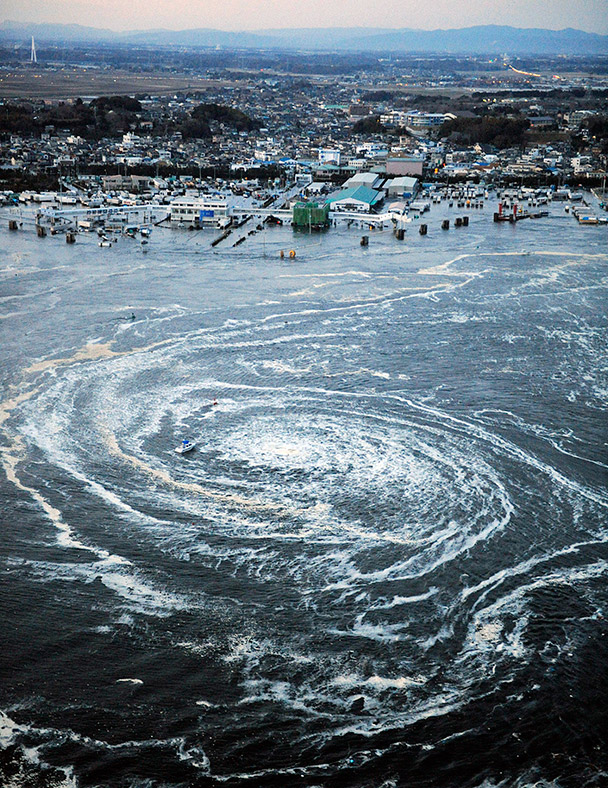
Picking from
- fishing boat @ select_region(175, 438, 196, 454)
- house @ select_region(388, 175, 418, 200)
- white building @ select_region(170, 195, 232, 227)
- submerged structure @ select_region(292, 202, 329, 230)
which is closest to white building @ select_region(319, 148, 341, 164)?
house @ select_region(388, 175, 418, 200)

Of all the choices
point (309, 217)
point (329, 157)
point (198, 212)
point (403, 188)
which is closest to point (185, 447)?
point (309, 217)

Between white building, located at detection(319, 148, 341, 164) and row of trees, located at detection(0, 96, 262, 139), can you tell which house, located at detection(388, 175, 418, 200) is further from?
row of trees, located at detection(0, 96, 262, 139)

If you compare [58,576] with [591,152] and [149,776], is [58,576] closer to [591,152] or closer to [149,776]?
[149,776]

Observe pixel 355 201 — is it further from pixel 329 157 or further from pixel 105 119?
pixel 105 119

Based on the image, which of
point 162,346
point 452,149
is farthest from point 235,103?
point 162,346

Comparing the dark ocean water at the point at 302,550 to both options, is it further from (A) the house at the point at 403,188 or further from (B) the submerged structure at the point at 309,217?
(A) the house at the point at 403,188

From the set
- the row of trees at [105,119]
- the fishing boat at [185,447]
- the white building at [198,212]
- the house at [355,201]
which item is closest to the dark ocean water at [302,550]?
the fishing boat at [185,447]
